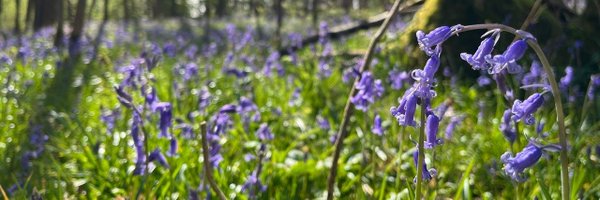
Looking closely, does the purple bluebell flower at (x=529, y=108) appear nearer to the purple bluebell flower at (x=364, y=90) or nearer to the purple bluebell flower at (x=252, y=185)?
the purple bluebell flower at (x=364, y=90)

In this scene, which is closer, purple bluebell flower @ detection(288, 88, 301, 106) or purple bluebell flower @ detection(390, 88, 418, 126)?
purple bluebell flower @ detection(390, 88, 418, 126)

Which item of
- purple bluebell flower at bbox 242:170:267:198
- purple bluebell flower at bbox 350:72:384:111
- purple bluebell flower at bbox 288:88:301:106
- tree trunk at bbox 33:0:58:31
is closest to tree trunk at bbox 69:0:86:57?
purple bluebell flower at bbox 288:88:301:106

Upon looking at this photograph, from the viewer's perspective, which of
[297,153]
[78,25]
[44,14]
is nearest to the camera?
[297,153]

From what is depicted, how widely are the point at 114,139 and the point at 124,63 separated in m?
4.33

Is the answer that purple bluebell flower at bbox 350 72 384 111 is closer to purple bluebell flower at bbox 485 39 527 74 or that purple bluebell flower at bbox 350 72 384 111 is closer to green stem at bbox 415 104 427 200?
green stem at bbox 415 104 427 200

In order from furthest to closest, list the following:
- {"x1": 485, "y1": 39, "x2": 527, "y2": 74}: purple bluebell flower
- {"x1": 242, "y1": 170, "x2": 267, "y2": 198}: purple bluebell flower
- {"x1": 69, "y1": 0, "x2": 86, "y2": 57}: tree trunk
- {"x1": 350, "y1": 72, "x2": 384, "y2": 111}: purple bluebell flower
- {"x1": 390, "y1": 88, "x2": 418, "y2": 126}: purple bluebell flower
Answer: {"x1": 69, "y1": 0, "x2": 86, "y2": 57}: tree trunk
{"x1": 242, "y1": 170, "x2": 267, "y2": 198}: purple bluebell flower
{"x1": 350, "y1": 72, "x2": 384, "y2": 111}: purple bluebell flower
{"x1": 390, "y1": 88, "x2": 418, "y2": 126}: purple bluebell flower
{"x1": 485, "y1": 39, "x2": 527, "y2": 74}: purple bluebell flower

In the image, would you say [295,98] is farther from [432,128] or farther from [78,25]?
[78,25]

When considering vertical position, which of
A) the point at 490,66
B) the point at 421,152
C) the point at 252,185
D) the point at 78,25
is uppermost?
the point at 490,66

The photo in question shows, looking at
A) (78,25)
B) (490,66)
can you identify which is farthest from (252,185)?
(78,25)

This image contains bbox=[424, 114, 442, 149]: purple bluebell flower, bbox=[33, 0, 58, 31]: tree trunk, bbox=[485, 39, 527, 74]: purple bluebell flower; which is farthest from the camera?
bbox=[33, 0, 58, 31]: tree trunk

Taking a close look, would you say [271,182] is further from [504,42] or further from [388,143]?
[504,42]

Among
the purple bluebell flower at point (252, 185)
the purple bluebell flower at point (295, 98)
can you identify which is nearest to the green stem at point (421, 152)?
the purple bluebell flower at point (252, 185)

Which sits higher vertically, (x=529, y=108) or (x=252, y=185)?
A: (x=529, y=108)

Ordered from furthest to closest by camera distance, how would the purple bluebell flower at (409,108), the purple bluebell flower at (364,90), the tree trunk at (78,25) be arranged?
the tree trunk at (78,25), the purple bluebell flower at (364,90), the purple bluebell flower at (409,108)
